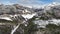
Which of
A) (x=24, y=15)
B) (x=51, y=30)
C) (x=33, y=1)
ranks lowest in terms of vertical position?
(x=51, y=30)

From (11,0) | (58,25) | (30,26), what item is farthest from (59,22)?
(11,0)

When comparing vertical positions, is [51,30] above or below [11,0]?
below

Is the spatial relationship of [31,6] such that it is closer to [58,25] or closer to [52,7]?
[52,7]

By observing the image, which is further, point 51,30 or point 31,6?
point 31,6

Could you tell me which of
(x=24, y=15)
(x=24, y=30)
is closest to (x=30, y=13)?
(x=24, y=15)

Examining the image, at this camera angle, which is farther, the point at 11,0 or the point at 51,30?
the point at 11,0

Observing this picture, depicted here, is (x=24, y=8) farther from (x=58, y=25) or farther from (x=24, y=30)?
(x=58, y=25)

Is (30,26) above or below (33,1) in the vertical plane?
below

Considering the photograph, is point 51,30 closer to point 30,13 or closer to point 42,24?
point 42,24
